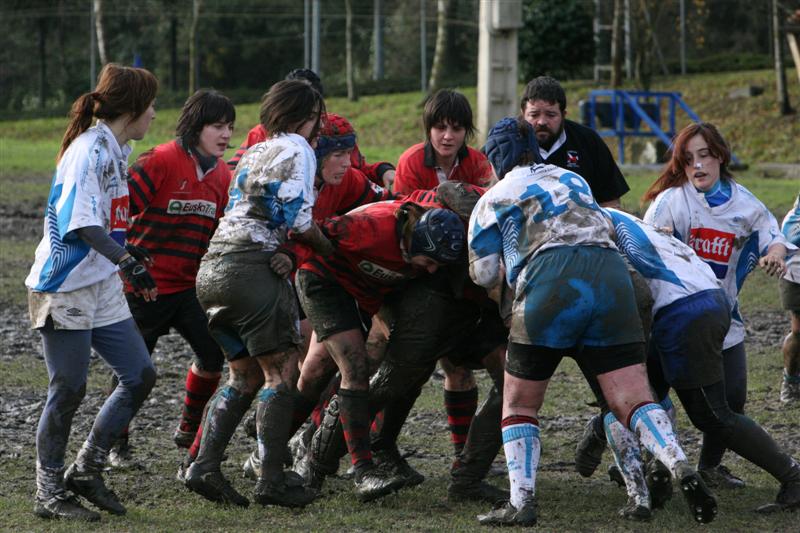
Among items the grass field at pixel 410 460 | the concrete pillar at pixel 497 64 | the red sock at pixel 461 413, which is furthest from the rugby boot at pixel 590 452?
the concrete pillar at pixel 497 64

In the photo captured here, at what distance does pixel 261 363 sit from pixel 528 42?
30.1 meters

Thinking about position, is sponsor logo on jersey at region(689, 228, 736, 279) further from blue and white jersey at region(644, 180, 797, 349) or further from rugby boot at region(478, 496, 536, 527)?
rugby boot at region(478, 496, 536, 527)

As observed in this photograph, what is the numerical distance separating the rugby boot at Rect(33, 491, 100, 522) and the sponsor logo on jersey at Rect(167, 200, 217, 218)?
1697mm

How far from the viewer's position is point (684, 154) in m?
6.37

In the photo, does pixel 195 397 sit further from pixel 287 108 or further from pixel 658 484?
pixel 658 484

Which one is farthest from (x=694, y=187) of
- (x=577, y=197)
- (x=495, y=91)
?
(x=495, y=91)

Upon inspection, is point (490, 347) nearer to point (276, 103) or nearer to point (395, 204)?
point (395, 204)

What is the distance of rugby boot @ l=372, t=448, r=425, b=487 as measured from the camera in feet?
21.1

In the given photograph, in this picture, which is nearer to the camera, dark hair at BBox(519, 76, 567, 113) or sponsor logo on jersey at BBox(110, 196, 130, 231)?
sponsor logo on jersey at BBox(110, 196, 130, 231)

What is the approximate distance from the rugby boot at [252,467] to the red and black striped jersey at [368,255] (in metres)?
0.99

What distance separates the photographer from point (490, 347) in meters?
6.29

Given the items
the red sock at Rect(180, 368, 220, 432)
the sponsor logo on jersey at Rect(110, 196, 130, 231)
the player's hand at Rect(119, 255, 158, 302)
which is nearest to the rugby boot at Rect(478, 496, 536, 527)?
the player's hand at Rect(119, 255, 158, 302)

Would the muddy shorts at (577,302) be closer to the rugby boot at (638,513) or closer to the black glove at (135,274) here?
the rugby boot at (638,513)

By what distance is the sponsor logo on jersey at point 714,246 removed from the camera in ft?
20.6
